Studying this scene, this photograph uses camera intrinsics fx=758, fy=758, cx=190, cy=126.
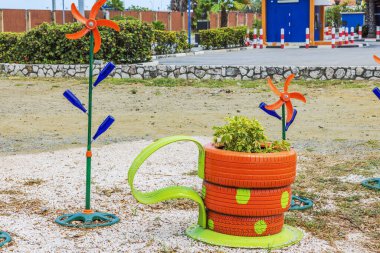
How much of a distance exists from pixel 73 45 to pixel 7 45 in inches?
109

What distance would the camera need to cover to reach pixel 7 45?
21.3 m

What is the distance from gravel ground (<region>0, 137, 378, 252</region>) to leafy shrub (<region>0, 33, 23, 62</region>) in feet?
39.0

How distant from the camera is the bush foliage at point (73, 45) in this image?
64.6 feet

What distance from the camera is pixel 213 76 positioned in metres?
18.5

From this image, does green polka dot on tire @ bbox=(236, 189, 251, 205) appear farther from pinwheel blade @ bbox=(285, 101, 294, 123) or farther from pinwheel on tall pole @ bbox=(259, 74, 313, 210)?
pinwheel blade @ bbox=(285, 101, 294, 123)

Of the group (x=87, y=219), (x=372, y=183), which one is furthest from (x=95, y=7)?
(x=372, y=183)

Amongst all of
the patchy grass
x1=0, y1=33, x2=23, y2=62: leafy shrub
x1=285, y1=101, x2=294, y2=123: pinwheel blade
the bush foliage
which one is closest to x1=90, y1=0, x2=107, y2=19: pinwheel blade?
x1=285, y1=101, x2=294, y2=123: pinwheel blade

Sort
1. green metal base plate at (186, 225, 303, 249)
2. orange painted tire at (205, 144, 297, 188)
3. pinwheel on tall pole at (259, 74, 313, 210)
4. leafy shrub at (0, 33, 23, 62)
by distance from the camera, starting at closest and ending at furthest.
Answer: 1. orange painted tire at (205, 144, 297, 188)
2. green metal base plate at (186, 225, 303, 249)
3. pinwheel on tall pole at (259, 74, 313, 210)
4. leafy shrub at (0, 33, 23, 62)

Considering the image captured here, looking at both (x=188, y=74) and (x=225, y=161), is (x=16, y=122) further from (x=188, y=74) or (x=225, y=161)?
(x=225, y=161)

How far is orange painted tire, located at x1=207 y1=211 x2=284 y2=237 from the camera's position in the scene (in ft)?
18.2

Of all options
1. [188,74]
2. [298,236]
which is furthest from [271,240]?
[188,74]

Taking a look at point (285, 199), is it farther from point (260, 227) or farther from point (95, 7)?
point (95, 7)

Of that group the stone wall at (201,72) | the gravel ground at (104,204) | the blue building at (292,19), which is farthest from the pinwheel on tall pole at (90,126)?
the blue building at (292,19)

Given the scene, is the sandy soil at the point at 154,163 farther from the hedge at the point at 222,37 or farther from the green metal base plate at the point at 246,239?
the hedge at the point at 222,37
